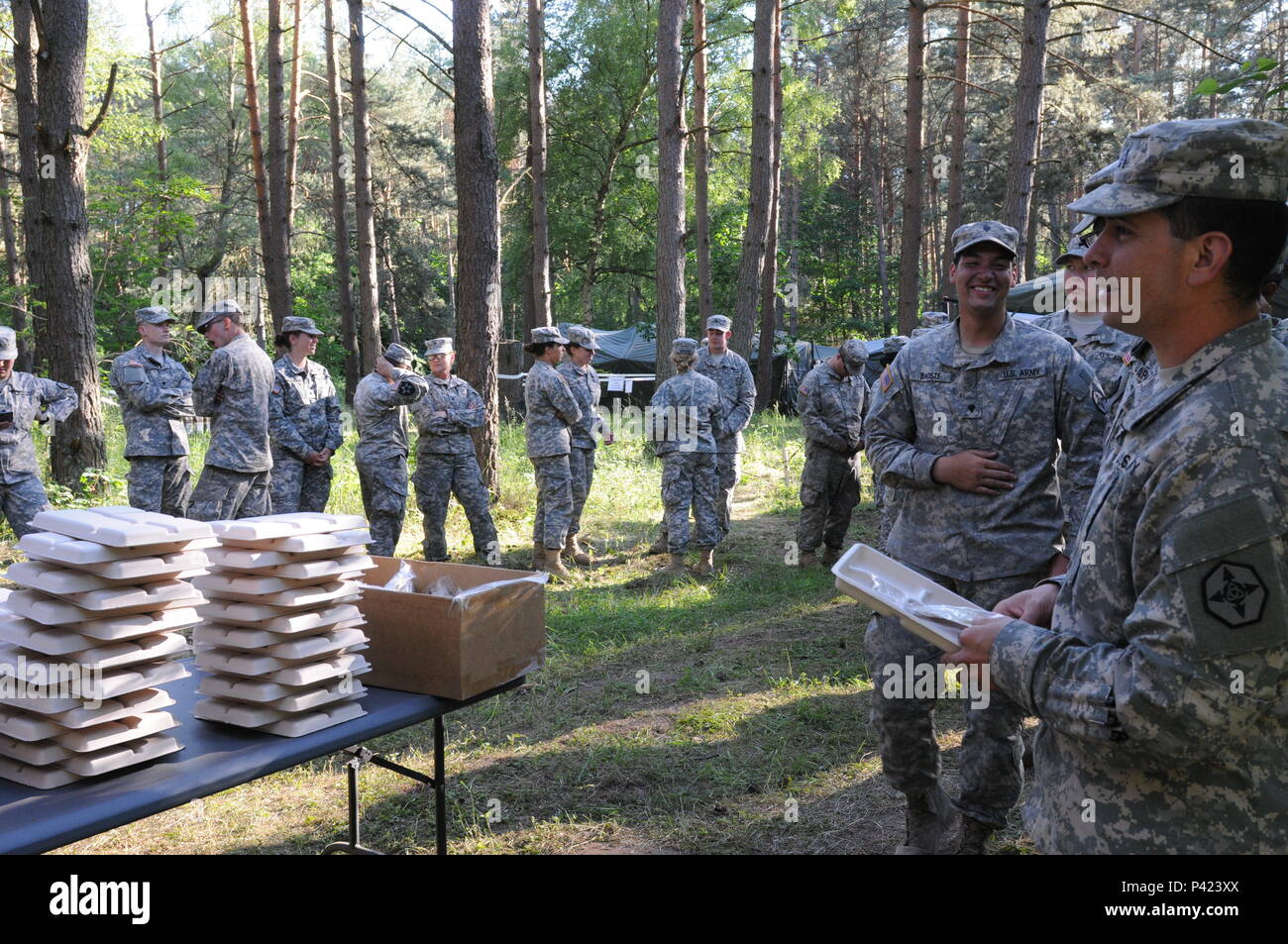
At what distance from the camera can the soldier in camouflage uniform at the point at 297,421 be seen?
25.4ft

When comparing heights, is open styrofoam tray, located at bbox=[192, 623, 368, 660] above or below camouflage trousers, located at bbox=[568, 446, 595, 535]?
above

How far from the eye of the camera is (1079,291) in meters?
2.49

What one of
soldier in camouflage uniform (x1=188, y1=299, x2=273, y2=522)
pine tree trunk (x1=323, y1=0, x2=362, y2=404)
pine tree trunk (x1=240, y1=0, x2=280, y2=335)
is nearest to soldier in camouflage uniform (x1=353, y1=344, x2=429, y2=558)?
soldier in camouflage uniform (x1=188, y1=299, x2=273, y2=522)

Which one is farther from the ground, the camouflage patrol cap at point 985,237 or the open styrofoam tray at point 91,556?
the camouflage patrol cap at point 985,237

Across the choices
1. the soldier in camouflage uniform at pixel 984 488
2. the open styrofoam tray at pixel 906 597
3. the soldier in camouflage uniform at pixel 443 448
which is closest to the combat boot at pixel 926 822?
the soldier in camouflage uniform at pixel 984 488

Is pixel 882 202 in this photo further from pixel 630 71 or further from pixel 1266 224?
pixel 1266 224

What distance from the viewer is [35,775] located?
2246mm

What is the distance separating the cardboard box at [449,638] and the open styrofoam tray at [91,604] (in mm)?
678

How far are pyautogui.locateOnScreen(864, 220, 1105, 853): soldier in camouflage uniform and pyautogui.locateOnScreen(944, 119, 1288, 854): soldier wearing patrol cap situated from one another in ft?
5.03

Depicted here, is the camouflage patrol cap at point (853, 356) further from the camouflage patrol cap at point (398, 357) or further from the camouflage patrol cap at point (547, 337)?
the camouflage patrol cap at point (398, 357)

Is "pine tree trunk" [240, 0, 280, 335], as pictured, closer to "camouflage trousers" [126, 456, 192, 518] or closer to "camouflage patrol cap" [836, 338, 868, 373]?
"camouflage trousers" [126, 456, 192, 518]

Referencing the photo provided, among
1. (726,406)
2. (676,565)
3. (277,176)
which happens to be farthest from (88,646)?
(277,176)

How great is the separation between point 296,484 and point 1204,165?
24.1 ft

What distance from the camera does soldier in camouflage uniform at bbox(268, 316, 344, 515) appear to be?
25.4ft
